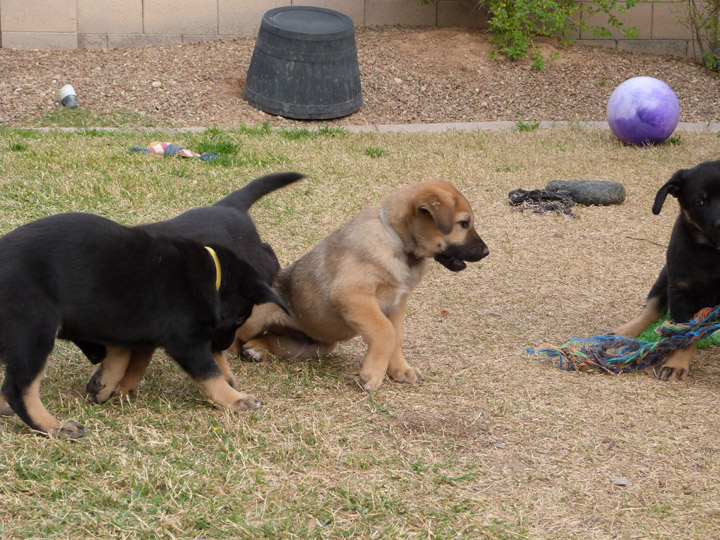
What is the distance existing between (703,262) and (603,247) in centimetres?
209

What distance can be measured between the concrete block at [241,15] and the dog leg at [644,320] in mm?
8887

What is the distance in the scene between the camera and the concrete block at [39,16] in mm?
11547

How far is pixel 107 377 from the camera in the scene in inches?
143

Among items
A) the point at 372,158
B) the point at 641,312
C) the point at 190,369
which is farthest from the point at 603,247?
the point at 190,369

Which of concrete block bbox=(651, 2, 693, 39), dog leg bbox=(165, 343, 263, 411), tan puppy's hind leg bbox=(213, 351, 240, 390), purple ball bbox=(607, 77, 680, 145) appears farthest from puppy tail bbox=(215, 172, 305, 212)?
concrete block bbox=(651, 2, 693, 39)

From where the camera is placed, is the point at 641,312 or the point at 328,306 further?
the point at 641,312

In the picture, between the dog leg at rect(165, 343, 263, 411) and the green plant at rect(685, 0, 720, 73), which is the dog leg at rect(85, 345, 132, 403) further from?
the green plant at rect(685, 0, 720, 73)

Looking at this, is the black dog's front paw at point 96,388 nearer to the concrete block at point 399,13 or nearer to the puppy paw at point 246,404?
the puppy paw at point 246,404

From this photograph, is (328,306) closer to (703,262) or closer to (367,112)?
(703,262)

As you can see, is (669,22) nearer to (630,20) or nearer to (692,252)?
(630,20)

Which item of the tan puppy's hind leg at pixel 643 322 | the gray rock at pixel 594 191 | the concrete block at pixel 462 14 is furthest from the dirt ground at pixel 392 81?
the tan puppy's hind leg at pixel 643 322

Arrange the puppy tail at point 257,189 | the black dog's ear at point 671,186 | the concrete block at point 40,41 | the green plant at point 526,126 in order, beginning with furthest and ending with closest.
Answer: the concrete block at point 40,41
the green plant at point 526,126
the puppy tail at point 257,189
the black dog's ear at point 671,186

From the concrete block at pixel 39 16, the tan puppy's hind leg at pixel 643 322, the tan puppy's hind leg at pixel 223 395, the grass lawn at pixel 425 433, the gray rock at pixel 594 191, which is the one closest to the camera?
the grass lawn at pixel 425 433

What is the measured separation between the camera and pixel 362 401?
3807 millimetres
